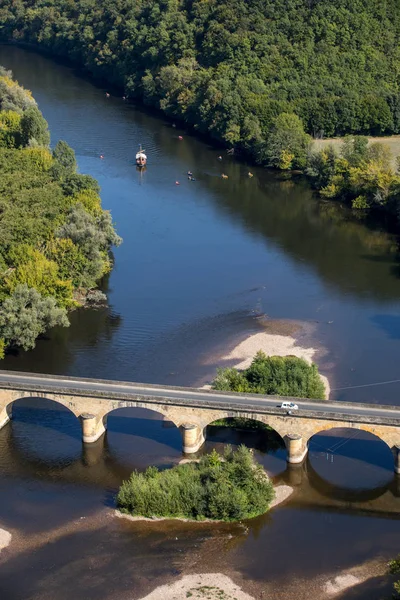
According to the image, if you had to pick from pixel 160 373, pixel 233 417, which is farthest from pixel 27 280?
pixel 233 417

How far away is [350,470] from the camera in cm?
6041

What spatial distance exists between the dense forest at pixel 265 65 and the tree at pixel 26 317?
60241mm

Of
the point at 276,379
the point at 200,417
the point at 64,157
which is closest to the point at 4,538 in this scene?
the point at 200,417

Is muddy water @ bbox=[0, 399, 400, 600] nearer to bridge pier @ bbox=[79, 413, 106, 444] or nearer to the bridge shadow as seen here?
bridge pier @ bbox=[79, 413, 106, 444]

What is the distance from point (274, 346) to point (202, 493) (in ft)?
80.1

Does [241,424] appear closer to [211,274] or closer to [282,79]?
[211,274]

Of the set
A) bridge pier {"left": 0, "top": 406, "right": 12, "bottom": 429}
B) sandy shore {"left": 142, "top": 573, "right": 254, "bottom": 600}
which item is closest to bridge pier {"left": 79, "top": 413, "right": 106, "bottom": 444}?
bridge pier {"left": 0, "top": 406, "right": 12, "bottom": 429}

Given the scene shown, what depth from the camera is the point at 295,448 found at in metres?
59.9

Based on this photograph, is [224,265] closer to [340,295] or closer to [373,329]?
[340,295]

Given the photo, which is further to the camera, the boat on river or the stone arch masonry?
the boat on river

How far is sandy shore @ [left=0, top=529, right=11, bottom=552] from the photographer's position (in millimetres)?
53344

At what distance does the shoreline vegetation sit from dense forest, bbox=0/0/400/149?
0.17 m

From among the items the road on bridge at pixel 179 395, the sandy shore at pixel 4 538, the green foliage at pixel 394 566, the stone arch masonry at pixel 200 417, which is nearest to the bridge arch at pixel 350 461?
the stone arch masonry at pixel 200 417

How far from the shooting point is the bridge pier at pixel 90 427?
204 feet
